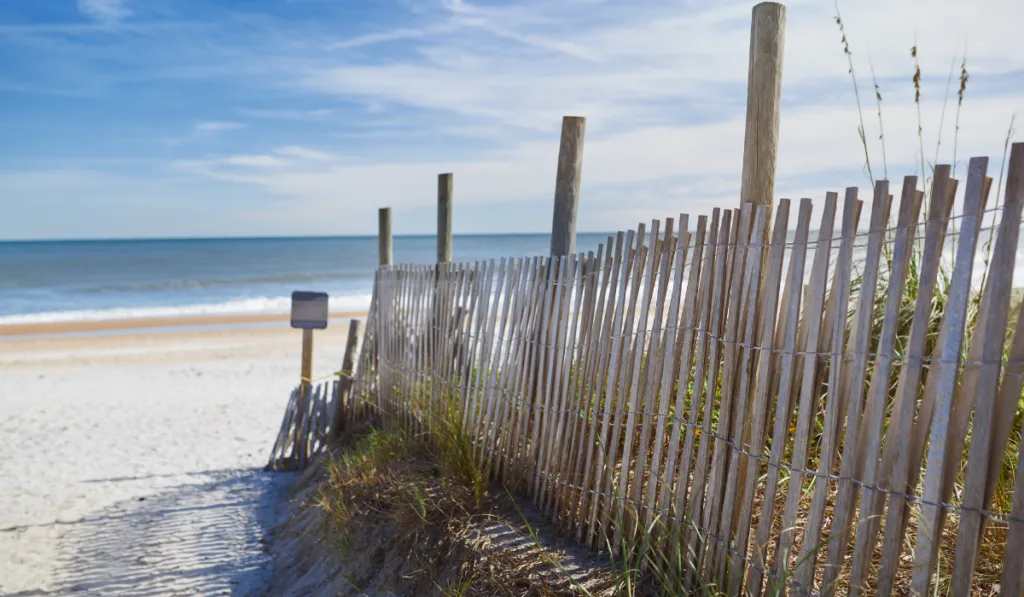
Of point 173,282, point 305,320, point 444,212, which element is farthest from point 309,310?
point 173,282

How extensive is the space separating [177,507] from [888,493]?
16.5 feet

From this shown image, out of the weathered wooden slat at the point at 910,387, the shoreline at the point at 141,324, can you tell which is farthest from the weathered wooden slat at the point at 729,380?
the shoreline at the point at 141,324

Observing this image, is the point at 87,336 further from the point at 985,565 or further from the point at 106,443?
the point at 985,565

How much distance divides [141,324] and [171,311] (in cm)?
340

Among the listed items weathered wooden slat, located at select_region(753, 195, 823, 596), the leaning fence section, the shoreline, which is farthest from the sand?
the shoreline

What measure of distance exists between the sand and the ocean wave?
8.34m

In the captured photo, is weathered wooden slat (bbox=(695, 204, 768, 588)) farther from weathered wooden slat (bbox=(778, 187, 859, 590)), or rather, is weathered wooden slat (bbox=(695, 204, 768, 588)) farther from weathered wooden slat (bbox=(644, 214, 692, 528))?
weathered wooden slat (bbox=(778, 187, 859, 590))

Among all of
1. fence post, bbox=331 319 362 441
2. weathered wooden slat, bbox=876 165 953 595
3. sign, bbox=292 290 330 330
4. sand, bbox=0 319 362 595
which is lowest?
sand, bbox=0 319 362 595

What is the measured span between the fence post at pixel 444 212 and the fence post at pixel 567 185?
165 centimetres

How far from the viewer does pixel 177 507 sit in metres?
5.74

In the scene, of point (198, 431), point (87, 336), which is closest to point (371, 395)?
point (198, 431)

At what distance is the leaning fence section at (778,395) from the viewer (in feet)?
6.81

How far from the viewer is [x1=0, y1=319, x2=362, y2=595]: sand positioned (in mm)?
4738

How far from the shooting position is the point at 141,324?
18.7 metres
